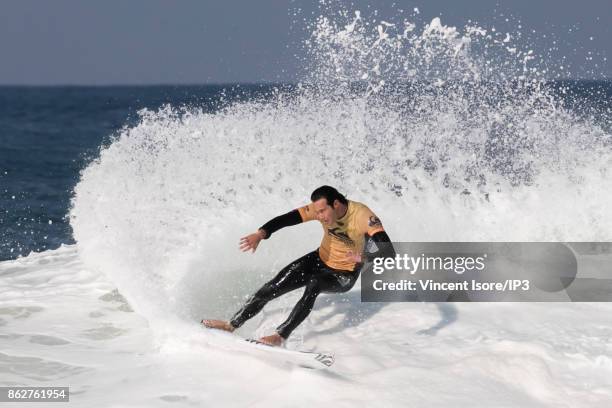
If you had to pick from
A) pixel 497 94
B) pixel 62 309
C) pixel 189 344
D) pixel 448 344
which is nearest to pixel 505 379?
pixel 448 344

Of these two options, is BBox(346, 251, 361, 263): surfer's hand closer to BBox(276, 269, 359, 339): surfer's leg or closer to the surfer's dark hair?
BBox(276, 269, 359, 339): surfer's leg

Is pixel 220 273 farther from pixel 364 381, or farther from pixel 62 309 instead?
pixel 364 381

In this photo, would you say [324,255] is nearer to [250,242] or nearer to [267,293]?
[267,293]

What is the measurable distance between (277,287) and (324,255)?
59 cm

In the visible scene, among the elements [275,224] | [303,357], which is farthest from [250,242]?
[303,357]

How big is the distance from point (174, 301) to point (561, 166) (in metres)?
8.00

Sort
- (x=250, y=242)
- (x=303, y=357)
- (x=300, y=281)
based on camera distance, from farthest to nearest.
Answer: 1. (x=300, y=281)
2. (x=250, y=242)
3. (x=303, y=357)

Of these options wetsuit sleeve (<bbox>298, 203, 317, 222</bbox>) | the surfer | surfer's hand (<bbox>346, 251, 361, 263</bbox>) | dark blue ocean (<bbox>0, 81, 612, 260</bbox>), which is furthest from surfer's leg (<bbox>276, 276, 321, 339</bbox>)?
dark blue ocean (<bbox>0, 81, 612, 260</bbox>)

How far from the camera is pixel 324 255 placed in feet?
24.1

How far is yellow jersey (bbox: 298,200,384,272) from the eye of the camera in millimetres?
6992

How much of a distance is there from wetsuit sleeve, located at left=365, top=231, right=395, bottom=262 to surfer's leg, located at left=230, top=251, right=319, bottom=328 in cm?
78

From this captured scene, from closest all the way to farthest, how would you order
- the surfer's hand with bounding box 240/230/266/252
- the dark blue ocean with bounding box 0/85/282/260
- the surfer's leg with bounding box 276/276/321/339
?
1. the surfer's leg with bounding box 276/276/321/339
2. the surfer's hand with bounding box 240/230/266/252
3. the dark blue ocean with bounding box 0/85/282/260

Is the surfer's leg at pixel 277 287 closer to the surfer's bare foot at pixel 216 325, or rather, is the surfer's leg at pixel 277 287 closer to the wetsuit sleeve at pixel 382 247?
the surfer's bare foot at pixel 216 325

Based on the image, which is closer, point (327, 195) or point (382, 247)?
point (382, 247)
